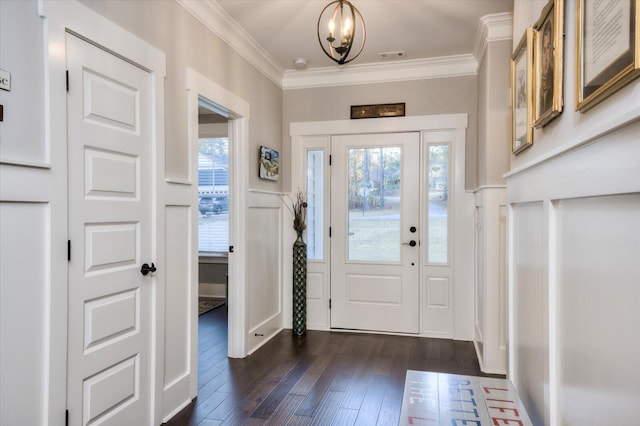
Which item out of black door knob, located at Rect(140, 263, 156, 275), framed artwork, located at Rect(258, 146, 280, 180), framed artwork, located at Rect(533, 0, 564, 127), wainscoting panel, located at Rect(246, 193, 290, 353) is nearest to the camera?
framed artwork, located at Rect(533, 0, 564, 127)

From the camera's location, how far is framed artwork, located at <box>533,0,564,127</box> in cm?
120

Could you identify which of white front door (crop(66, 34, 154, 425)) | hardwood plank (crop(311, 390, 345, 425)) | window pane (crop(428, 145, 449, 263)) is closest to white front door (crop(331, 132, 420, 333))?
window pane (crop(428, 145, 449, 263))

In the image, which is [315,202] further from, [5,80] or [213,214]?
[5,80]

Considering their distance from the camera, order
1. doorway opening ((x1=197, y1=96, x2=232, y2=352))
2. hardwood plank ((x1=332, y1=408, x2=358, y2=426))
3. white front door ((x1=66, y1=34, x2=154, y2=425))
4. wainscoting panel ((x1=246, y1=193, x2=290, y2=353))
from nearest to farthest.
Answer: white front door ((x1=66, y1=34, x2=154, y2=425)) < hardwood plank ((x1=332, y1=408, x2=358, y2=426)) < wainscoting panel ((x1=246, y1=193, x2=290, y2=353)) < doorway opening ((x1=197, y1=96, x2=232, y2=352))

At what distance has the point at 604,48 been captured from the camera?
90 centimetres

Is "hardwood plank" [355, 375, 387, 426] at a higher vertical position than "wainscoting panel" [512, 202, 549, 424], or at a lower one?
lower

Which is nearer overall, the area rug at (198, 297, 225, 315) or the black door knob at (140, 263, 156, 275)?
the black door knob at (140, 263, 156, 275)

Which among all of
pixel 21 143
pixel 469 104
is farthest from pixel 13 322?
pixel 469 104

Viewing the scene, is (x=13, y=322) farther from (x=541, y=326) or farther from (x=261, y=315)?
(x=261, y=315)

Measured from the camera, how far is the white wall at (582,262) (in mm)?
736

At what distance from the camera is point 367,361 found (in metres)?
3.54

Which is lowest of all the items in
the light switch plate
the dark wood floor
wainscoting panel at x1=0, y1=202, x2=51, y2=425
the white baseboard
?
the dark wood floor

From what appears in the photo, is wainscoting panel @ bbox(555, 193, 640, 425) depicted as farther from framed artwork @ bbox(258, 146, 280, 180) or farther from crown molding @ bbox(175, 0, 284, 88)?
framed artwork @ bbox(258, 146, 280, 180)

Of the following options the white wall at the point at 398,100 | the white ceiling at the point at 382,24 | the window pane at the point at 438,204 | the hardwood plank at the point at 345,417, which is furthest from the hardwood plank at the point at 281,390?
the white ceiling at the point at 382,24
